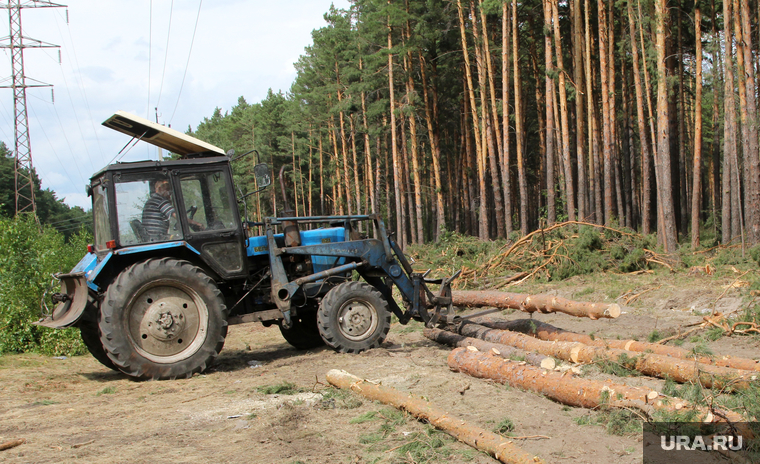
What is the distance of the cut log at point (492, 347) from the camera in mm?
7094

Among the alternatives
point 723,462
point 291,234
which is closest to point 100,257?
point 291,234

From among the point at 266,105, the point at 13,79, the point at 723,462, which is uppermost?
the point at 266,105

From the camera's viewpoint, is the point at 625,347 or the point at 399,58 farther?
the point at 399,58

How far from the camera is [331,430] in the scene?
17.1 feet

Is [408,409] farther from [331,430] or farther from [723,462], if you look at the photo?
[723,462]

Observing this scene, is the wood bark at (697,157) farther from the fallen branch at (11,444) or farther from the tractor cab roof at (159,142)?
the fallen branch at (11,444)

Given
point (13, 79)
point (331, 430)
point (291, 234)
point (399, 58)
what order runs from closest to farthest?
point (331, 430)
point (291, 234)
point (13, 79)
point (399, 58)

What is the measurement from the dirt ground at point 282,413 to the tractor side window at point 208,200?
2.04 metres

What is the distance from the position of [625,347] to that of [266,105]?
54734mm

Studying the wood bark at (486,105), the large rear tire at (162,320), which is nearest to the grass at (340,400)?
the large rear tire at (162,320)

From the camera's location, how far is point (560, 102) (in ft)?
70.0

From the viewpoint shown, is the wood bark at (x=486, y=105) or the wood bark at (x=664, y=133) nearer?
the wood bark at (x=664, y=133)

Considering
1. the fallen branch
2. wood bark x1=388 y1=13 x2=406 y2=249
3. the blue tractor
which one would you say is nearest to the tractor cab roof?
the blue tractor

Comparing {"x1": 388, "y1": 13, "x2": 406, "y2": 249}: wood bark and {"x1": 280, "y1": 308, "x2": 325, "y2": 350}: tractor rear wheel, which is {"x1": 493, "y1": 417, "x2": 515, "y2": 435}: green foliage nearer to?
{"x1": 280, "y1": 308, "x2": 325, "y2": 350}: tractor rear wheel
